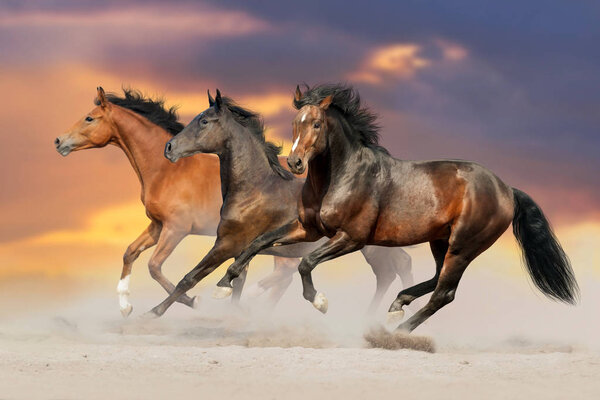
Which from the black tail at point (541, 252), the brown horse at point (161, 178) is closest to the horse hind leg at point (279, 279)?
the brown horse at point (161, 178)

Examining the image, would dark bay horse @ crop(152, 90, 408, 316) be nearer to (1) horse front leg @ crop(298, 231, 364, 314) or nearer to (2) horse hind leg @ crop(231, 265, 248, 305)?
(2) horse hind leg @ crop(231, 265, 248, 305)

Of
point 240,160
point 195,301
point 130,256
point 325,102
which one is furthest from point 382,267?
point 325,102

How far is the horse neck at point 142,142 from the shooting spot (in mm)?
13906

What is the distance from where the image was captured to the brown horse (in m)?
13.7

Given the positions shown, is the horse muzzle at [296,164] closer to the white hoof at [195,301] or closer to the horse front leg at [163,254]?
the white hoof at [195,301]

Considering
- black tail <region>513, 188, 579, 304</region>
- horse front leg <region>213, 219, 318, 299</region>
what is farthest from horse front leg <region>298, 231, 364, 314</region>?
black tail <region>513, 188, 579, 304</region>

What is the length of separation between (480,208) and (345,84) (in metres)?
1.93

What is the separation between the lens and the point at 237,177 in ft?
39.8

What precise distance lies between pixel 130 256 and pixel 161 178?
1.16 meters

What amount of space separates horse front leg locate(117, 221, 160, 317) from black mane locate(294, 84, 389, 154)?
409cm

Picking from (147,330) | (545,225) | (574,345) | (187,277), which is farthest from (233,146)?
(574,345)

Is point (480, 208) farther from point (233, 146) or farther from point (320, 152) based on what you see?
point (233, 146)

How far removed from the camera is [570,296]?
11.9 m

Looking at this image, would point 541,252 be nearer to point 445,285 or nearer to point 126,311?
point 445,285
